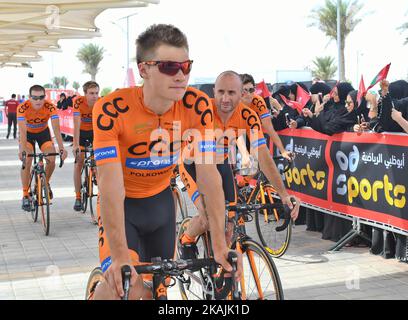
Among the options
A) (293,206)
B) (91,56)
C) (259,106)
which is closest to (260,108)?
(259,106)

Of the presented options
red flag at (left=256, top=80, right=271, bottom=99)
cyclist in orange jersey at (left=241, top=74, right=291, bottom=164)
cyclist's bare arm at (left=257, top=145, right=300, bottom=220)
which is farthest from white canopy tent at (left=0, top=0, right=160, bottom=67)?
cyclist's bare arm at (left=257, top=145, right=300, bottom=220)

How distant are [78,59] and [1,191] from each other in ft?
287

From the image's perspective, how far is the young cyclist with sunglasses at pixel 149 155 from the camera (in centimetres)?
291

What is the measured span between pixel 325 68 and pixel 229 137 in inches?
2498

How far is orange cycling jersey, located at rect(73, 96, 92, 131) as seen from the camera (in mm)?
9930

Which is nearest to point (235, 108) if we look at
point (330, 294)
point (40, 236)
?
point (330, 294)

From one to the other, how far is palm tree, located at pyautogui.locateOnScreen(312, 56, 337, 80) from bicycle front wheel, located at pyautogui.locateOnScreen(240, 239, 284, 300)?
211 ft

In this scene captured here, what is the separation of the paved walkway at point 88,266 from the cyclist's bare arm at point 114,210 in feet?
9.92

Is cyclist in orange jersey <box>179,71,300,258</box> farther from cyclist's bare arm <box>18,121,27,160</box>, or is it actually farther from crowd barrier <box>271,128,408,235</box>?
cyclist's bare arm <box>18,121,27,160</box>

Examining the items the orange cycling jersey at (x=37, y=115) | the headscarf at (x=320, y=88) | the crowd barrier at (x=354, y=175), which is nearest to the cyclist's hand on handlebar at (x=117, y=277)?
the crowd barrier at (x=354, y=175)

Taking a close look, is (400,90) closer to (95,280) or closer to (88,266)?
(88,266)

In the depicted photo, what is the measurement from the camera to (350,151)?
7.70 m
